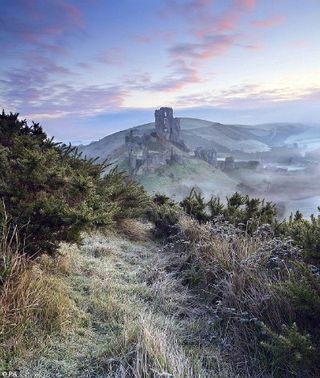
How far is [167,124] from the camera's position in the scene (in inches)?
7559

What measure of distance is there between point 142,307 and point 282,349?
144cm

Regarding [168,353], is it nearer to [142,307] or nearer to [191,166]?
[142,307]

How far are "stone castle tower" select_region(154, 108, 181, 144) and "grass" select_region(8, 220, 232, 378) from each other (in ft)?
601

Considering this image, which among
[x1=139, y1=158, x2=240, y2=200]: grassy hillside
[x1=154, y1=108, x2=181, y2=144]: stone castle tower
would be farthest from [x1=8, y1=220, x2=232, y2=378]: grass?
[x1=154, y1=108, x2=181, y2=144]: stone castle tower

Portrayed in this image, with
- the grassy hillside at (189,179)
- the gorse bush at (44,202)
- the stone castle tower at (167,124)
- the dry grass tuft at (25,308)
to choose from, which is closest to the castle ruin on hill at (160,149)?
the stone castle tower at (167,124)

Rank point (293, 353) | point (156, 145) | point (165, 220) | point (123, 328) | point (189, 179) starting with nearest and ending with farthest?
point (293, 353), point (123, 328), point (165, 220), point (189, 179), point (156, 145)

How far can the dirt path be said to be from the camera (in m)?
2.40

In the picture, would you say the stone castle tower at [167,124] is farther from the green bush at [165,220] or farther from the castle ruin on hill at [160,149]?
the green bush at [165,220]

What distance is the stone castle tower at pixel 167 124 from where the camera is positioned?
188m

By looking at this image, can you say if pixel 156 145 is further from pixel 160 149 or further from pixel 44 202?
pixel 44 202

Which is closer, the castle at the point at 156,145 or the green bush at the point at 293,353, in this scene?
the green bush at the point at 293,353

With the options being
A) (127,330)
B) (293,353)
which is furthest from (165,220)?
(293,353)

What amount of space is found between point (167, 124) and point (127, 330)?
633ft

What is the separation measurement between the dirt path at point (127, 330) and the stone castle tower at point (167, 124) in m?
183
